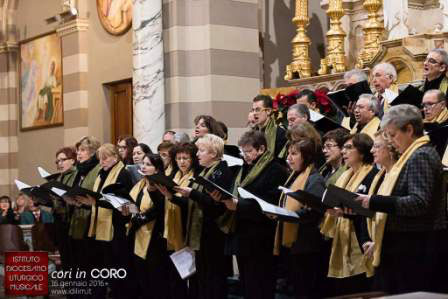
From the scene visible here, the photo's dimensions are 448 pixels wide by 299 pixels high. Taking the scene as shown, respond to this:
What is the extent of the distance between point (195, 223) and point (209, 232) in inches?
5.0

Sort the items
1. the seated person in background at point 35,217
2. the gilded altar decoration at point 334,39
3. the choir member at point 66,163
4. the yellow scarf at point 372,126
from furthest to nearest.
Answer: the seated person in background at point 35,217, the gilded altar decoration at point 334,39, the choir member at point 66,163, the yellow scarf at point 372,126

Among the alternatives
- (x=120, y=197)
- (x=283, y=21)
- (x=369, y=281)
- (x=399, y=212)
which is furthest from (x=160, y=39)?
(x=399, y=212)

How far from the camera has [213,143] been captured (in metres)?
6.01

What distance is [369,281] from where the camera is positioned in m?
4.96

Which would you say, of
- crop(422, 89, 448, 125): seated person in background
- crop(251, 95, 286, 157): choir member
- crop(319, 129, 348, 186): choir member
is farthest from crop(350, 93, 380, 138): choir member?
crop(251, 95, 286, 157): choir member

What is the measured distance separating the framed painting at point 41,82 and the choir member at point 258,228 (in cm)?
807

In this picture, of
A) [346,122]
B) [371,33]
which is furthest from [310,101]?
[371,33]

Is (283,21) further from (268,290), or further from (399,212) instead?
(399,212)

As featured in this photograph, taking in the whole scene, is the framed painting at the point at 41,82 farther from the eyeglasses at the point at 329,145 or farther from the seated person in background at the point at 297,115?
the eyeglasses at the point at 329,145

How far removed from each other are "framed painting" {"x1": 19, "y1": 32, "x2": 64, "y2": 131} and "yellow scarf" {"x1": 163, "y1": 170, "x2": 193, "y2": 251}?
7.16 meters

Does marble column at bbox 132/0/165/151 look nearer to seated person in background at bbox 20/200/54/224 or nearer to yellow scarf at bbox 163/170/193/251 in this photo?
seated person in background at bbox 20/200/54/224

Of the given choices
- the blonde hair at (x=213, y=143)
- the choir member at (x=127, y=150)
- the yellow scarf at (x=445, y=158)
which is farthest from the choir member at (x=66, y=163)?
the yellow scarf at (x=445, y=158)

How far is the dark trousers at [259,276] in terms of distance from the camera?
18.3ft

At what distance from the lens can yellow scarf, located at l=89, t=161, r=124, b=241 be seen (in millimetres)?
7184
